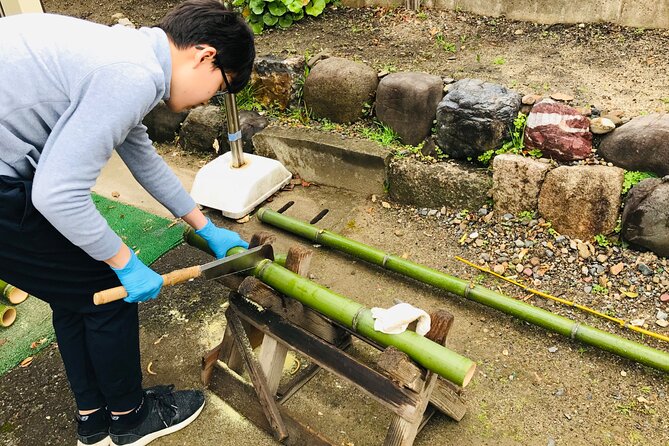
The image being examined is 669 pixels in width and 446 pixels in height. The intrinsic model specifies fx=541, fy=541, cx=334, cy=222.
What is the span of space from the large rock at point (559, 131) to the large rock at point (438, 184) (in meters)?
0.43

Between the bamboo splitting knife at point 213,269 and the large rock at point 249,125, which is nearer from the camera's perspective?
the bamboo splitting knife at point 213,269

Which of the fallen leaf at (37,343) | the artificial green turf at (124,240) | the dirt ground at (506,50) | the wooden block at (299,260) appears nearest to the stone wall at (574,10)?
the dirt ground at (506,50)

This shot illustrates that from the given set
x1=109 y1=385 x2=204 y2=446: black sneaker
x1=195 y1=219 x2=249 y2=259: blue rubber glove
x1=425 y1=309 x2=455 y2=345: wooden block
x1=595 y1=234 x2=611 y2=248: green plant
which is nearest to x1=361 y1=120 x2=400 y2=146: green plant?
x1=595 y1=234 x2=611 y2=248: green plant

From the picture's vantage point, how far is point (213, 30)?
188 cm

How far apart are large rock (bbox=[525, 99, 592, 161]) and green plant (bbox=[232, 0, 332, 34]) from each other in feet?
9.72

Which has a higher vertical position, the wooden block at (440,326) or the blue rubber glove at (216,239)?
the blue rubber glove at (216,239)

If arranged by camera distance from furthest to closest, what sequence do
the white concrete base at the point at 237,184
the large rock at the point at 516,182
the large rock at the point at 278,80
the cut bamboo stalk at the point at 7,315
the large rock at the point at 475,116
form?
the large rock at the point at 278,80
the white concrete base at the point at 237,184
the large rock at the point at 475,116
the large rock at the point at 516,182
the cut bamboo stalk at the point at 7,315

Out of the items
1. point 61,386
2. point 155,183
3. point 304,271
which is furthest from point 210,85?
point 61,386

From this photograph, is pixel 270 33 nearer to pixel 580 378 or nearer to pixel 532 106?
pixel 532 106

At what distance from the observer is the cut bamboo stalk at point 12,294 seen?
3.44 m

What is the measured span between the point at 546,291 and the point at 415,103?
5.49 ft

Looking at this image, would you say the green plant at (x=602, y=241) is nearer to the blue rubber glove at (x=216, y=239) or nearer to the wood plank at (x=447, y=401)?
the wood plank at (x=447, y=401)

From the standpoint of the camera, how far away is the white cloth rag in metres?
2.13

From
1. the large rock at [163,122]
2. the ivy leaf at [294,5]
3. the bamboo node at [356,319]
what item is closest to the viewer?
the bamboo node at [356,319]
